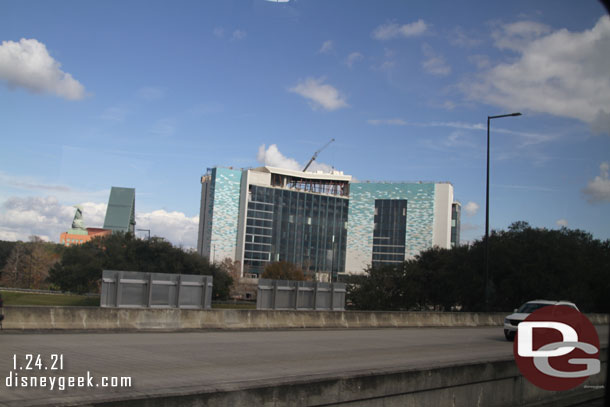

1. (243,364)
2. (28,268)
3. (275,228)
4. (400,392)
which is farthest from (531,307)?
(275,228)

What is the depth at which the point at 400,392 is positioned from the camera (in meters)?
9.48

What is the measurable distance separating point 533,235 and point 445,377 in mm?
52782

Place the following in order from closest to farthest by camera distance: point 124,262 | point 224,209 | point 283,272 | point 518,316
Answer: point 518,316 → point 124,262 → point 283,272 → point 224,209

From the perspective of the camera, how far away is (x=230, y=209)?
614ft

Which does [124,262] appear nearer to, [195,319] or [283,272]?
[283,272]

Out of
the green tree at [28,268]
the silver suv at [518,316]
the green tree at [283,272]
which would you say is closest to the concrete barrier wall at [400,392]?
the silver suv at [518,316]

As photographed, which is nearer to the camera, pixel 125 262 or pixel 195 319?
pixel 195 319

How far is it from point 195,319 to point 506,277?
39.8m

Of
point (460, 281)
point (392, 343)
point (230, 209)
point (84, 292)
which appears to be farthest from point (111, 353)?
point (230, 209)

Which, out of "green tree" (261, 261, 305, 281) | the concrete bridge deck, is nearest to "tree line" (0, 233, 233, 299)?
"green tree" (261, 261, 305, 281)

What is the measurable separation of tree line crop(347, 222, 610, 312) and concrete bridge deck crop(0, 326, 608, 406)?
3237 centimetres

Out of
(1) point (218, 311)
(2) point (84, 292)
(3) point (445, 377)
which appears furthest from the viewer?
(2) point (84, 292)

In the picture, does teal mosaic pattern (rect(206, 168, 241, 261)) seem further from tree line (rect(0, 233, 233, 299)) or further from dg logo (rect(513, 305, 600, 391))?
dg logo (rect(513, 305, 600, 391))

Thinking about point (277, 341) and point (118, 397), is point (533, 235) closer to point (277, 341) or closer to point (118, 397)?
point (277, 341)
